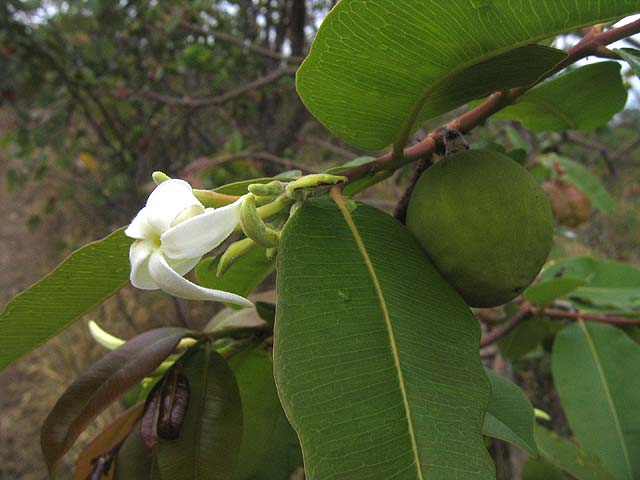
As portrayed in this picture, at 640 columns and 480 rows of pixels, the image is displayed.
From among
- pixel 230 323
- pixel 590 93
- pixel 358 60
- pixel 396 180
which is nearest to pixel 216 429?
pixel 230 323

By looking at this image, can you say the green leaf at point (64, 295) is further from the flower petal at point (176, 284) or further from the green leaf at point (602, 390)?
the green leaf at point (602, 390)

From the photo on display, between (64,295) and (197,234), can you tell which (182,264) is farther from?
(64,295)

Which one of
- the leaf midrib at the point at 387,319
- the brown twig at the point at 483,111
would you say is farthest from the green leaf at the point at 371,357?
the brown twig at the point at 483,111

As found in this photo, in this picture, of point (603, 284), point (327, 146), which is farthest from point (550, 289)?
point (327, 146)

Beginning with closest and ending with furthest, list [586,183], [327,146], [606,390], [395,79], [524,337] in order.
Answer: [395,79] → [606,390] → [524,337] → [586,183] → [327,146]

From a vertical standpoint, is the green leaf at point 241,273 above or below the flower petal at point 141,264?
below

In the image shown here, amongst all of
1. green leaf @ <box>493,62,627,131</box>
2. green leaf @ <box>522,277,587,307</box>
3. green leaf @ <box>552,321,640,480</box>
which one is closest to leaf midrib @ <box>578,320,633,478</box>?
green leaf @ <box>552,321,640,480</box>
